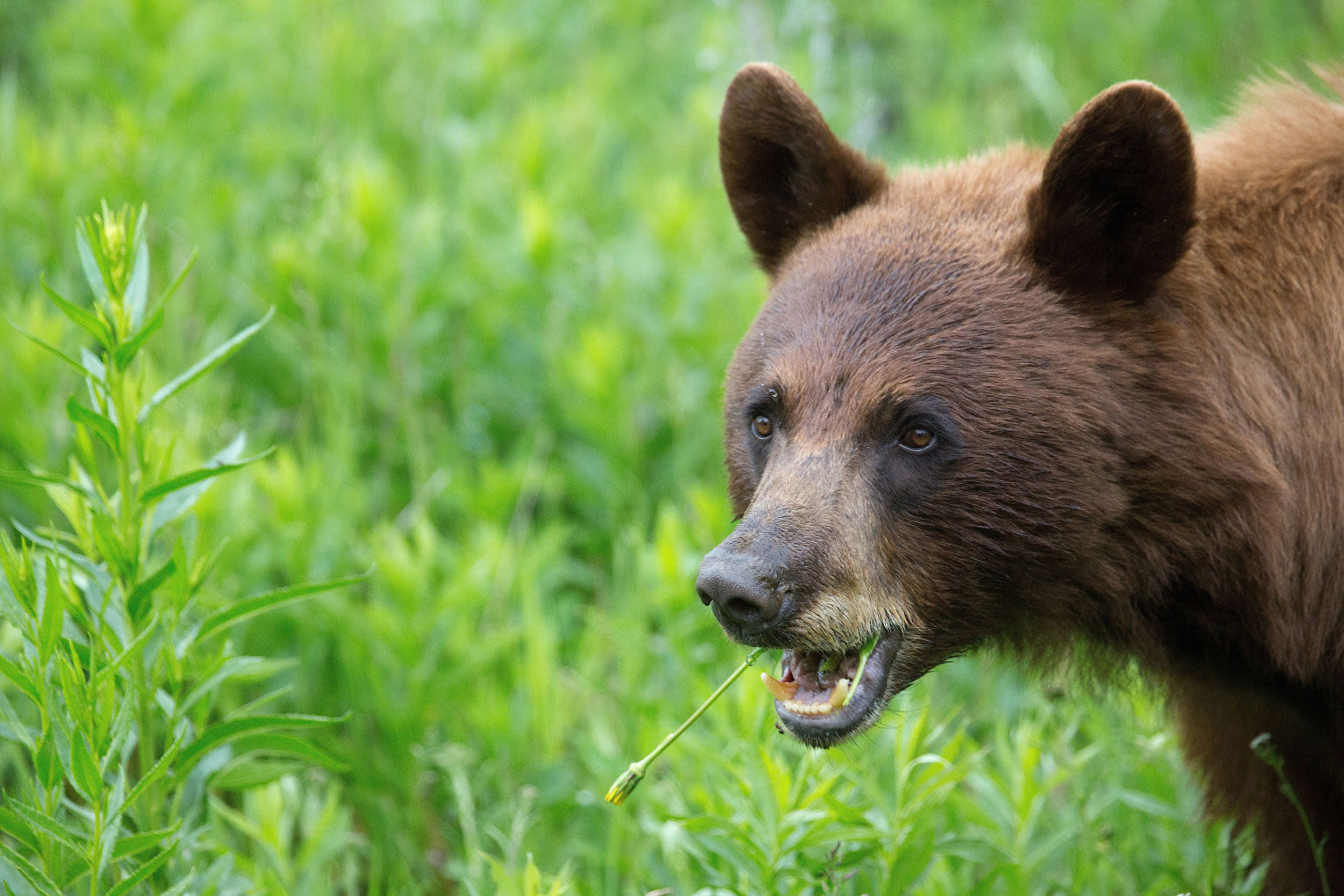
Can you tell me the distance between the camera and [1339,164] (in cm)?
294

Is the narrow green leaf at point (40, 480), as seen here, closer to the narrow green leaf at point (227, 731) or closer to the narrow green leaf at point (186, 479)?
the narrow green leaf at point (186, 479)

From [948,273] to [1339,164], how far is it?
916 mm

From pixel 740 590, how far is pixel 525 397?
A: 3.17 metres

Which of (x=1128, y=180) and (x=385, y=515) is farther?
(x=385, y=515)

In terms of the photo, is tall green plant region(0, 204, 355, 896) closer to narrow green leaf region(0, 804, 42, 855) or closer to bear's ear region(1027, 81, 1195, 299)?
narrow green leaf region(0, 804, 42, 855)

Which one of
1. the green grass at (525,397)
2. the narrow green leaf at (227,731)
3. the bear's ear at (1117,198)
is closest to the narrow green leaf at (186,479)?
the narrow green leaf at (227,731)

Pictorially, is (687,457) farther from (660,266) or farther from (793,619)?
(793,619)

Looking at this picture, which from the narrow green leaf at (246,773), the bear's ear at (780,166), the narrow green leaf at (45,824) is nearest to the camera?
the narrow green leaf at (45,824)

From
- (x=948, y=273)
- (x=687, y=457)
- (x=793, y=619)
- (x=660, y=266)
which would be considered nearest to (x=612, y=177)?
(x=660, y=266)

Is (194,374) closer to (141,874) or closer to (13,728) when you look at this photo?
(13,728)

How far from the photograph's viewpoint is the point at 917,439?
111 inches

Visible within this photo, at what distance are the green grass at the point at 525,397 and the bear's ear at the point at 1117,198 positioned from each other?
1115 mm

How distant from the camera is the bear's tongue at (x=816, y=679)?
9.15ft

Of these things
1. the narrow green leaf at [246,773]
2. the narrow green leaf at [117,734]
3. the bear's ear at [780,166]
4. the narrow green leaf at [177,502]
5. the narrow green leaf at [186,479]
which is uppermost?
the bear's ear at [780,166]
